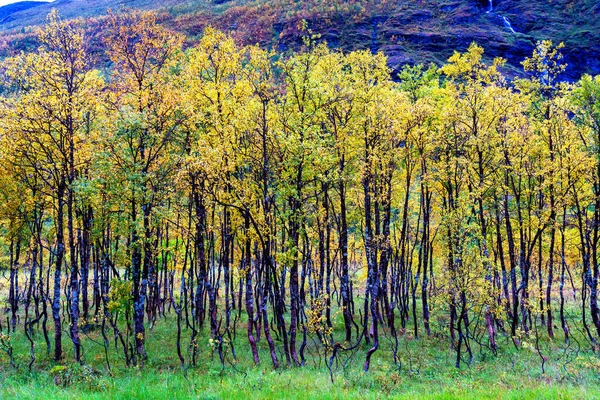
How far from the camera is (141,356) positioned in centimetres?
1673

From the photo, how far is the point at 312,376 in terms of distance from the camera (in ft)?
45.1

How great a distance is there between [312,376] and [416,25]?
126 meters

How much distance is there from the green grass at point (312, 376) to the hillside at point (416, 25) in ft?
288

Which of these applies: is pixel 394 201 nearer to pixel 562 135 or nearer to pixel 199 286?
pixel 562 135

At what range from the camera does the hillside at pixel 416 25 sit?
104 meters

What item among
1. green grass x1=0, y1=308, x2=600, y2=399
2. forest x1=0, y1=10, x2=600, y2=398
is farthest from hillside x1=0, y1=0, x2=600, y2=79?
green grass x1=0, y1=308, x2=600, y2=399

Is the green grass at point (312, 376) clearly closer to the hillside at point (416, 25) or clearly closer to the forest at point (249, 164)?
the forest at point (249, 164)

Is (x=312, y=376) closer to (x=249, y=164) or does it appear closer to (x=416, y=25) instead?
(x=249, y=164)

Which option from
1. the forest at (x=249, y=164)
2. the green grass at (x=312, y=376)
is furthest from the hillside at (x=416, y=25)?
the green grass at (x=312, y=376)

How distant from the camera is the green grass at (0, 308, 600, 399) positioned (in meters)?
10.0

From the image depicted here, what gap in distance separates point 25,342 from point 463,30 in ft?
410

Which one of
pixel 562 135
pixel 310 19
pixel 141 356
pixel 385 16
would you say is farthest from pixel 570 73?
pixel 141 356

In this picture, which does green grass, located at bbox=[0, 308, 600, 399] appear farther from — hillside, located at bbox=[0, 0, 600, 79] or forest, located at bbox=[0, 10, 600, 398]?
hillside, located at bbox=[0, 0, 600, 79]

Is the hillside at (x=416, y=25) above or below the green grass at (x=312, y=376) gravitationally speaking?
above
